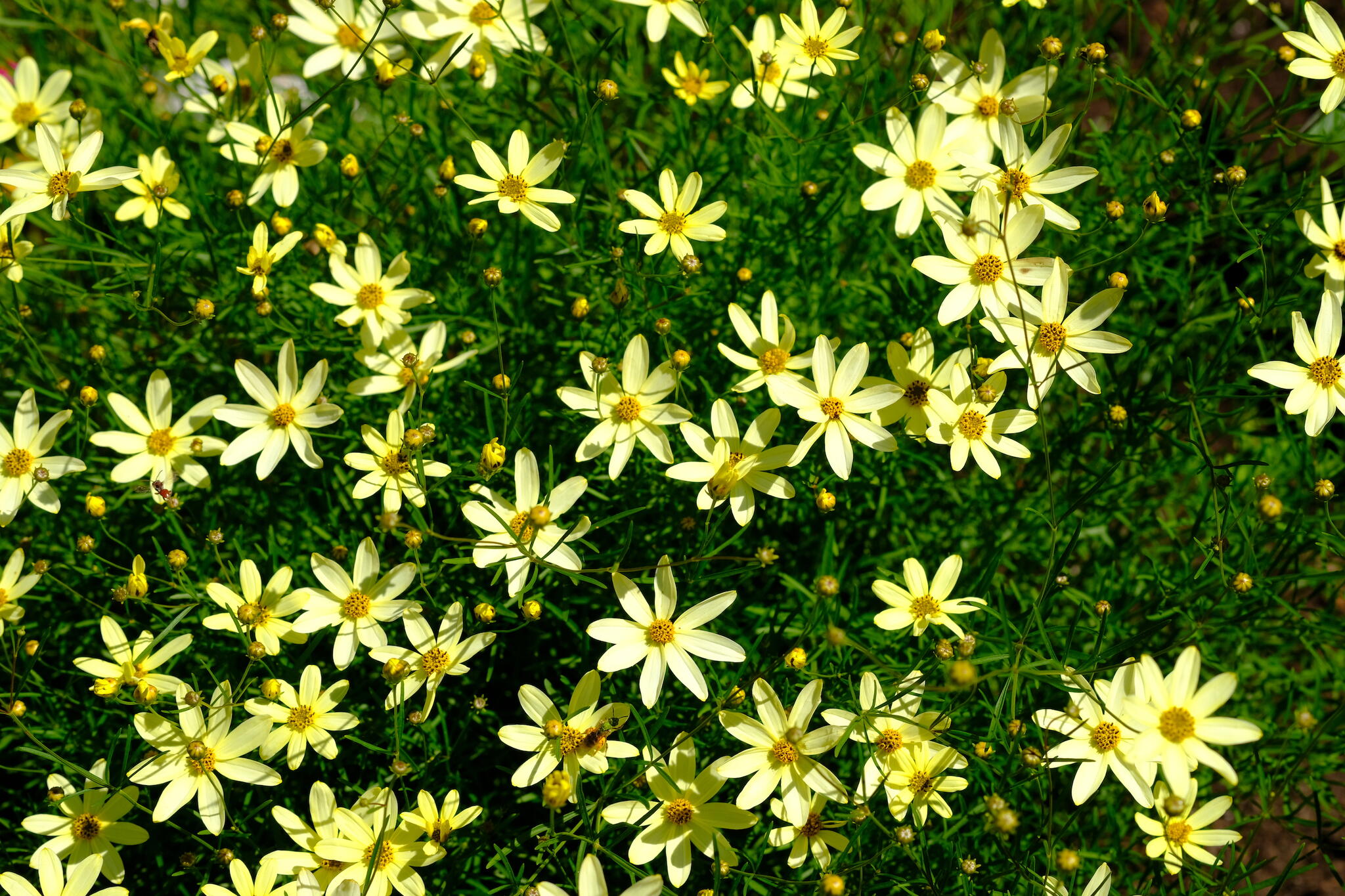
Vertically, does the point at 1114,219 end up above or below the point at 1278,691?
above

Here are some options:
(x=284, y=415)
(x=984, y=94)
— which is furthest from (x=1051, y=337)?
(x=284, y=415)

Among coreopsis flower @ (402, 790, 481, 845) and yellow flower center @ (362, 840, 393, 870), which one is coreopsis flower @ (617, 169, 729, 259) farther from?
yellow flower center @ (362, 840, 393, 870)

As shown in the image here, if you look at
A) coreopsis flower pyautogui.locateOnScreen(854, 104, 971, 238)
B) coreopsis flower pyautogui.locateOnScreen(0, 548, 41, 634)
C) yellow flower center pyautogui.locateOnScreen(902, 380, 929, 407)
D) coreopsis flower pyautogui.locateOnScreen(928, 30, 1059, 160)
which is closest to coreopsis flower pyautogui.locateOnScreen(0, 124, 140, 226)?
coreopsis flower pyautogui.locateOnScreen(0, 548, 41, 634)

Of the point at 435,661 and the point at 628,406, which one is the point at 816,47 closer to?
the point at 628,406

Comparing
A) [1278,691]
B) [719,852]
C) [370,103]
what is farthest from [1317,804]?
[370,103]

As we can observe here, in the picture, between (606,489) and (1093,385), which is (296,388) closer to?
(606,489)

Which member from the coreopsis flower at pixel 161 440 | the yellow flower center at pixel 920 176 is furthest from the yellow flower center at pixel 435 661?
the yellow flower center at pixel 920 176
